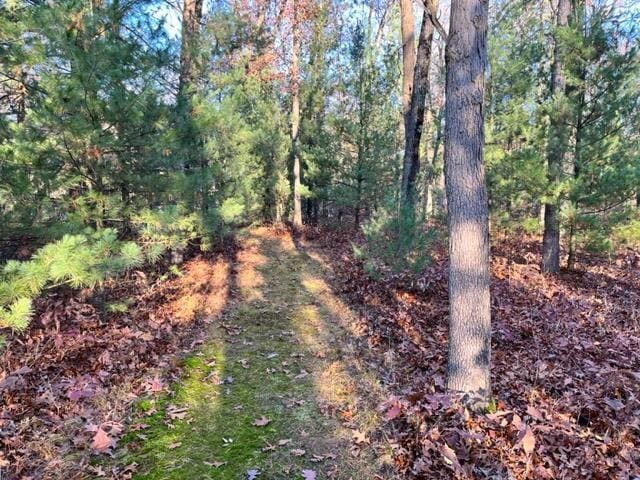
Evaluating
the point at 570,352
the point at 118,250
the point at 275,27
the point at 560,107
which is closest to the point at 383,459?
the point at 570,352

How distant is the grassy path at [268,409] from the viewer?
358 cm

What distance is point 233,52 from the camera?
1387cm

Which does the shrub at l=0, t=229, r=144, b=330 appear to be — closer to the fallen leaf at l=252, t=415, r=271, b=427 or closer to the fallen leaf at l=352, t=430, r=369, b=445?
the fallen leaf at l=252, t=415, r=271, b=427

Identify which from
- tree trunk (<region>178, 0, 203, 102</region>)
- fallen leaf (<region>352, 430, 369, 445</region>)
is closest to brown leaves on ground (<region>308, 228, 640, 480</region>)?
fallen leaf (<region>352, 430, 369, 445</region>)

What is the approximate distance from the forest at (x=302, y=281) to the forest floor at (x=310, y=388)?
0.03 meters

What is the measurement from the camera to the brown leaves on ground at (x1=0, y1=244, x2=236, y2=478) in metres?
3.53

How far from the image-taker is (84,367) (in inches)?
195

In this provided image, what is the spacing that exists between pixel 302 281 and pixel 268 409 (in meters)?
5.55

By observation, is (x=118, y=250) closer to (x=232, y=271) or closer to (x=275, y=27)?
(x=232, y=271)

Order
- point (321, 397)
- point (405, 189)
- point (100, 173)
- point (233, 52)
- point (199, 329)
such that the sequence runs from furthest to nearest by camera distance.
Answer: point (233, 52) < point (405, 189) < point (199, 329) < point (100, 173) < point (321, 397)

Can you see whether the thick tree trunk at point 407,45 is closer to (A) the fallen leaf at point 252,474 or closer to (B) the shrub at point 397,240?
(B) the shrub at point 397,240

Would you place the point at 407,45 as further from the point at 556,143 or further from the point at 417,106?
the point at 556,143

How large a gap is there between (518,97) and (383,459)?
1219cm

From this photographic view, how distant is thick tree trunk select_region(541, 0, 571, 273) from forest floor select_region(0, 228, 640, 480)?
1759 millimetres
